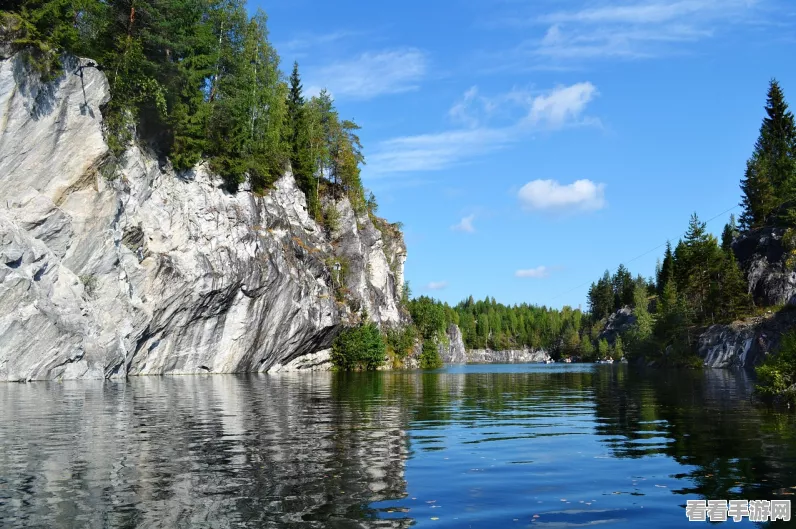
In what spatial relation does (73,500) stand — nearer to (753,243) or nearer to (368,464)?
(368,464)

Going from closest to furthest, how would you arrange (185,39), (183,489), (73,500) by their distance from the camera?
(73,500), (183,489), (185,39)

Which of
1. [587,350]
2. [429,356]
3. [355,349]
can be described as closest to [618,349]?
[587,350]

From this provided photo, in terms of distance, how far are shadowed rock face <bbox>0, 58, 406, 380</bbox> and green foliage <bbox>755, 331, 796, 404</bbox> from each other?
137ft

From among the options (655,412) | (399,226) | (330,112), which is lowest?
(655,412)

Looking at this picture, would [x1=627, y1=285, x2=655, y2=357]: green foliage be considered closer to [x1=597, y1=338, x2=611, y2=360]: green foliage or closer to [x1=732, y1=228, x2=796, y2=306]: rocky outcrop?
[x1=732, y1=228, x2=796, y2=306]: rocky outcrop

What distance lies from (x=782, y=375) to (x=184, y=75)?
2210 inches

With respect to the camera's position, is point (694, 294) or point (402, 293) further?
point (402, 293)

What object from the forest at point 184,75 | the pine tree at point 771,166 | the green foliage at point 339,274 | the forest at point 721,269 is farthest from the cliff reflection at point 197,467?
the pine tree at point 771,166

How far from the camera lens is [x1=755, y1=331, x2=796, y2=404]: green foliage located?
956 inches

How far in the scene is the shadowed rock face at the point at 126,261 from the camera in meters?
44.7

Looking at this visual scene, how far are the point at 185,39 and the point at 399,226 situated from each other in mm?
80333

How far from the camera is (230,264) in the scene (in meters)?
65.4

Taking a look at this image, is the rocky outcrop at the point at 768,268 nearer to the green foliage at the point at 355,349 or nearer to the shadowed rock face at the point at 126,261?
the green foliage at the point at 355,349

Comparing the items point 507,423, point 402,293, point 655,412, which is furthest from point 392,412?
point 402,293
